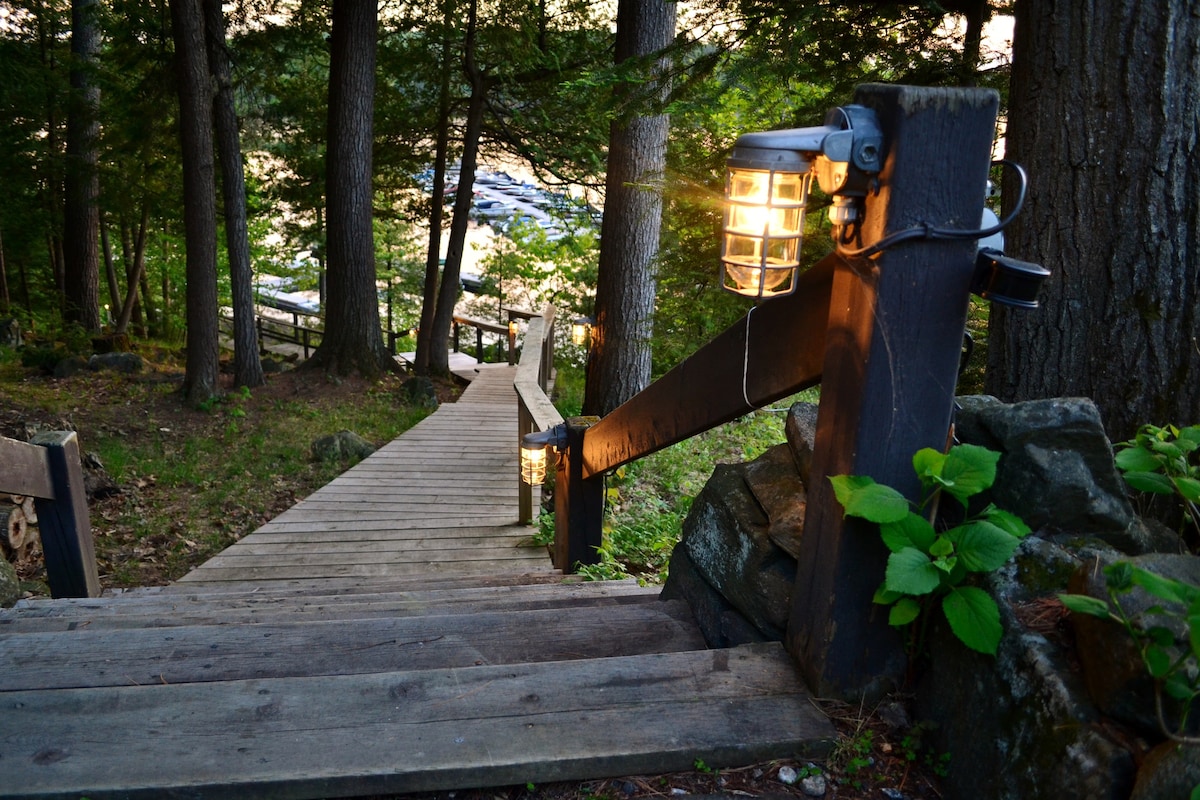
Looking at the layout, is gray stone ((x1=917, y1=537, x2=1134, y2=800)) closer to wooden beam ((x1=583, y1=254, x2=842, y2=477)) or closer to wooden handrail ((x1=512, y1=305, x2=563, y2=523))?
wooden beam ((x1=583, y1=254, x2=842, y2=477))

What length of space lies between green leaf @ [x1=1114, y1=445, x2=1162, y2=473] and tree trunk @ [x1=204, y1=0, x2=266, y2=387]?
10.6 meters

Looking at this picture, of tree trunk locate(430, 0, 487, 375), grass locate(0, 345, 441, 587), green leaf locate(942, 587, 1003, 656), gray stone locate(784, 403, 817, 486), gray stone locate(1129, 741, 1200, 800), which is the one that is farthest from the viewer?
tree trunk locate(430, 0, 487, 375)

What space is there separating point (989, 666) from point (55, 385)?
38.9 ft

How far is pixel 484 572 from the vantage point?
16.4ft

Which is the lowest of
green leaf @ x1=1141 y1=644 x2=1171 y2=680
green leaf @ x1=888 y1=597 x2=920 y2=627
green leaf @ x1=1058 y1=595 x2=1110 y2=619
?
green leaf @ x1=888 y1=597 x2=920 y2=627

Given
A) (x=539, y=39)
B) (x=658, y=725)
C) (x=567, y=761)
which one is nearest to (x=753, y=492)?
(x=658, y=725)

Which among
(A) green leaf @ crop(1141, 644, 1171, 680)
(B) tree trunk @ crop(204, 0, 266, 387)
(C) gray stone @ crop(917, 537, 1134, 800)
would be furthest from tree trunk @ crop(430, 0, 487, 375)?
(A) green leaf @ crop(1141, 644, 1171, 680)

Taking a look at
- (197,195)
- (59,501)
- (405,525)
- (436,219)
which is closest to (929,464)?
(59,501)

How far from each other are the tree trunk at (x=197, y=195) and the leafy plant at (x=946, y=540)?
9.84m

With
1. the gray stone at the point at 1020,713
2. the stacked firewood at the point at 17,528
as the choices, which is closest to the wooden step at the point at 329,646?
the gray stone at the point at 1020,713

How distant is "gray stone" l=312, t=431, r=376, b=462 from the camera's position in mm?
8430

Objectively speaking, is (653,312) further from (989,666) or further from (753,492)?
(989,666)

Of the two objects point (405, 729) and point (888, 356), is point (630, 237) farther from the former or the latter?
point (405, 729)

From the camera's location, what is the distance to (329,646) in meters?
2.15
